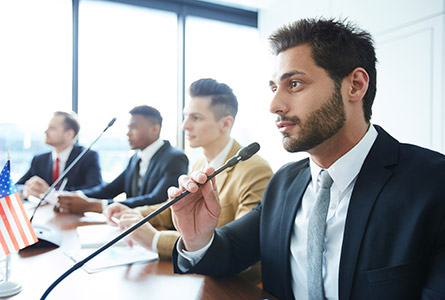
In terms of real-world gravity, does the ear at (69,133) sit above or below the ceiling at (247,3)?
below

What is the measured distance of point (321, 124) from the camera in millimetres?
1135

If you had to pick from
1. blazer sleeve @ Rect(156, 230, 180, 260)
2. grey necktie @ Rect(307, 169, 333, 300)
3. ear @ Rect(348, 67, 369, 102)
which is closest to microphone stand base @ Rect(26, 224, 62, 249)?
blazer sleeve @ Rect(156, 230, 180, 260)

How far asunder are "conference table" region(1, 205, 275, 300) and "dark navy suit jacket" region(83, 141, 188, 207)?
1161 mm

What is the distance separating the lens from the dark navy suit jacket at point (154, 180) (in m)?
2.58

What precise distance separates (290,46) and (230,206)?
0.96 meters

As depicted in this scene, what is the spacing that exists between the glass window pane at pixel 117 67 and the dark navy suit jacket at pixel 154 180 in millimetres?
1137

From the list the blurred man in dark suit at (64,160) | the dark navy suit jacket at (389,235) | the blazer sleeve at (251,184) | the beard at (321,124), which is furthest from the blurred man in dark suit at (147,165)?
the beard at (321,124)

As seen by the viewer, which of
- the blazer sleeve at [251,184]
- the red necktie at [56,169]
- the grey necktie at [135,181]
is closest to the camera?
the blazer sleeve at [251,184]

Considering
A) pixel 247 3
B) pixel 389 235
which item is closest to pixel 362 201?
pixel 389 235

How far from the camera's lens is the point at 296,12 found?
452 cm

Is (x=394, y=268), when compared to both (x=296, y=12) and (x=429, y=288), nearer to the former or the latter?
(x=429, y=288)

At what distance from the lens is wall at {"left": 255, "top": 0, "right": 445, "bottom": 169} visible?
9.43 feet

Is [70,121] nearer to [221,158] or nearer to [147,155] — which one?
[147,155]

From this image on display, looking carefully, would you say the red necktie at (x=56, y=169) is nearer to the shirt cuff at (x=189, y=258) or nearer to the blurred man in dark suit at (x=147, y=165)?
the blurred man in dark suit at (x=147, y=165)
